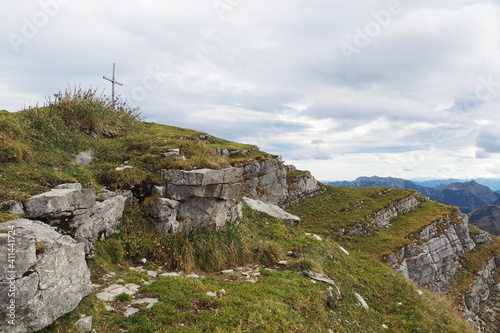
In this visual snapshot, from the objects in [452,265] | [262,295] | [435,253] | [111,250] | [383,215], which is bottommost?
[452,265]

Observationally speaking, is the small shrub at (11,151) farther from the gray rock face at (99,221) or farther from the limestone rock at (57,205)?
the gray rock face at (99,221)

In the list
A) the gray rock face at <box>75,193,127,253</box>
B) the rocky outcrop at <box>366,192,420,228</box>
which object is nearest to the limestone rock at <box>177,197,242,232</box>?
the gray rock face at <box>75,193,127,253</box>

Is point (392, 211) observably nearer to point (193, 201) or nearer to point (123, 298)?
point (193, 201)

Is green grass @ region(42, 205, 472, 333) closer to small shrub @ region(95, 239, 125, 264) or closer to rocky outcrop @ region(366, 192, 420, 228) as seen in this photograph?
small shrub @ region(95, 239, 125, 264)

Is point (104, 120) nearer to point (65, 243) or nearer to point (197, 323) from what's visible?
point (65, 243)

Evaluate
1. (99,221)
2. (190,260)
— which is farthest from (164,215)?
(99,221)

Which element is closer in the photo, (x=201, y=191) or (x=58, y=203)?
(x=58, y=203)

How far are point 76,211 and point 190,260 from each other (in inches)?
229

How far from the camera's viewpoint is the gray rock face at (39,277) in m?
6.92

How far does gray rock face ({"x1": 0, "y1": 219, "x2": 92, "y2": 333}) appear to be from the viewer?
6.92 meters

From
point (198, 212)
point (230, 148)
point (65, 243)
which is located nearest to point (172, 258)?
point (198, 212)

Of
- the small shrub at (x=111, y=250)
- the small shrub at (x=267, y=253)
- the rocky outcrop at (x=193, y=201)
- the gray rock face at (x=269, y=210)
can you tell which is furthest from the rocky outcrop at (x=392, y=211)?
the small shrub at (x=111, y=250)

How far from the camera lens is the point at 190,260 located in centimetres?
1425

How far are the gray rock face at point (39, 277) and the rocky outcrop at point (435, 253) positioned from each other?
43.0 metres
